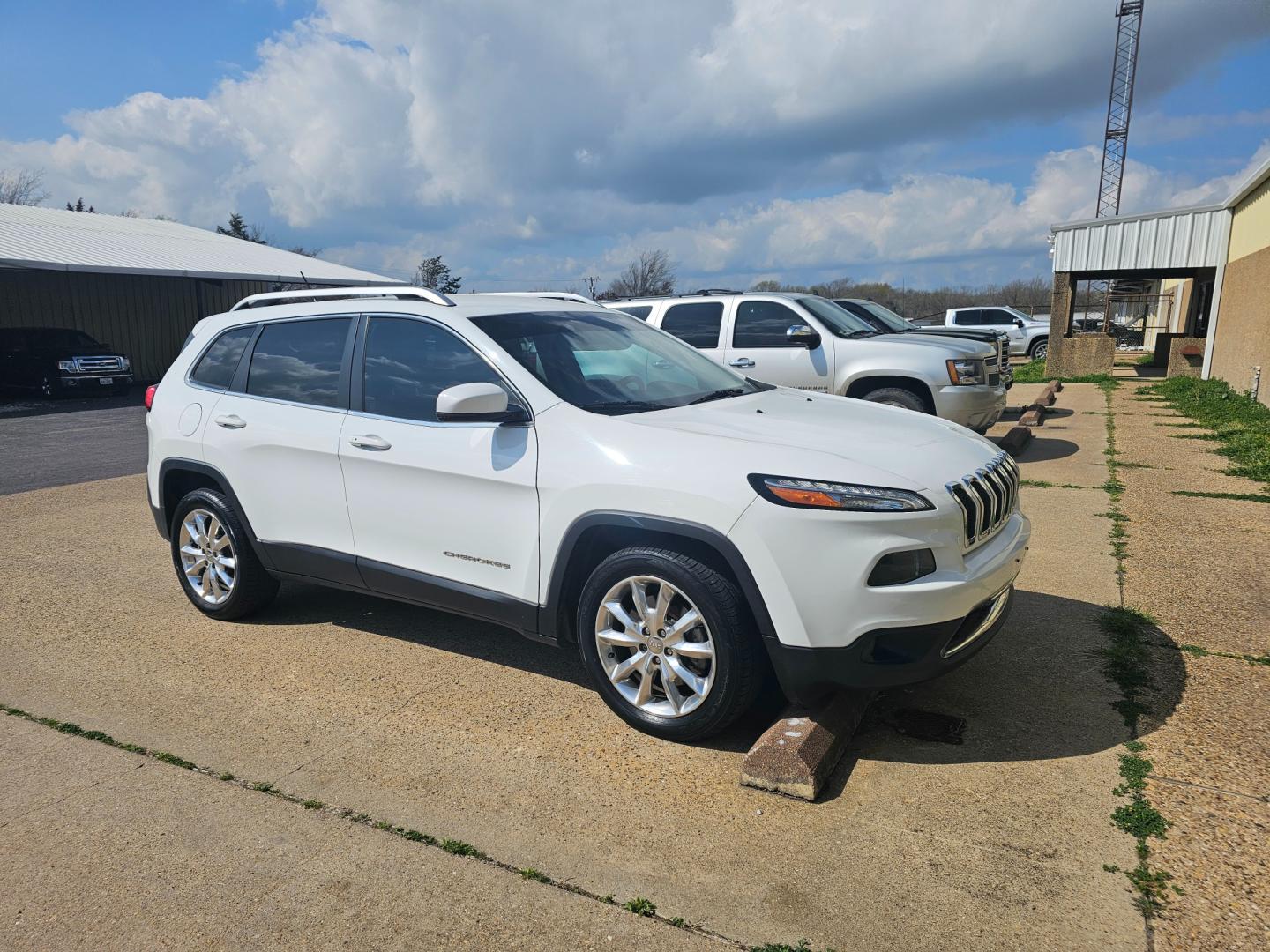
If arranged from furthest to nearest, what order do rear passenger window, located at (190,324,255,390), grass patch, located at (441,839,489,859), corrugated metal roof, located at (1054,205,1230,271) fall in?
corrugated metal roof, located at (1054,205,1230,271)
rear passenger window, located at (190,324,255,390)
grass patch, located at (441,839,489,859)

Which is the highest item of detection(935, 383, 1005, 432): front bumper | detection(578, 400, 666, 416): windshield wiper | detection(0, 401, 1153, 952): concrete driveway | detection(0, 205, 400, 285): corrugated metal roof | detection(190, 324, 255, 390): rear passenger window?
detection(0, 205, 400, 285): corrugated metal roof

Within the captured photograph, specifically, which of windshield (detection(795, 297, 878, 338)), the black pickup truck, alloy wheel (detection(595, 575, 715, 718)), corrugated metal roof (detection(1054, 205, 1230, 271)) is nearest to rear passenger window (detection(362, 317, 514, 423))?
alloy wheel (detection(595, 575, 715, 718))

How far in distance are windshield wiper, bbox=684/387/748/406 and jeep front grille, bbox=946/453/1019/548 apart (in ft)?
4.26

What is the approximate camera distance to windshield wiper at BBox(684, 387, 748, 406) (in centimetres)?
439

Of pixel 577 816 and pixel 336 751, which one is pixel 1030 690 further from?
pixel 336 751

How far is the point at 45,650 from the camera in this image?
4.92m

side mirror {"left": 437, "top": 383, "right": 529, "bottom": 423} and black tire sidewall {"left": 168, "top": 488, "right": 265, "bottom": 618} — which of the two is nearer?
side mirror {"left": 437, "top": 383, "right": 529, "bottom": 423}

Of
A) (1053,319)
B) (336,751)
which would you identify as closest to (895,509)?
(336,751)

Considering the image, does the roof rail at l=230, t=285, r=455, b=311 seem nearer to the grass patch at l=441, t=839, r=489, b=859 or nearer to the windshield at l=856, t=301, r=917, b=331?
the grass patch at l=441, t=839, r=489, b=859

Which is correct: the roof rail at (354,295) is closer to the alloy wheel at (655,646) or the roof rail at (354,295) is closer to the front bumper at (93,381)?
the alloy wheel at (655,646)

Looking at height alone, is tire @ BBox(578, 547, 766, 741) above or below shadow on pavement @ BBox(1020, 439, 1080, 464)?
above

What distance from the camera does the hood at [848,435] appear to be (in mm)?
3447

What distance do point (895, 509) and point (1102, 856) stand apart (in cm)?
127

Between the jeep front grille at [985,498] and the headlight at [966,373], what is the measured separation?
5313 mm
